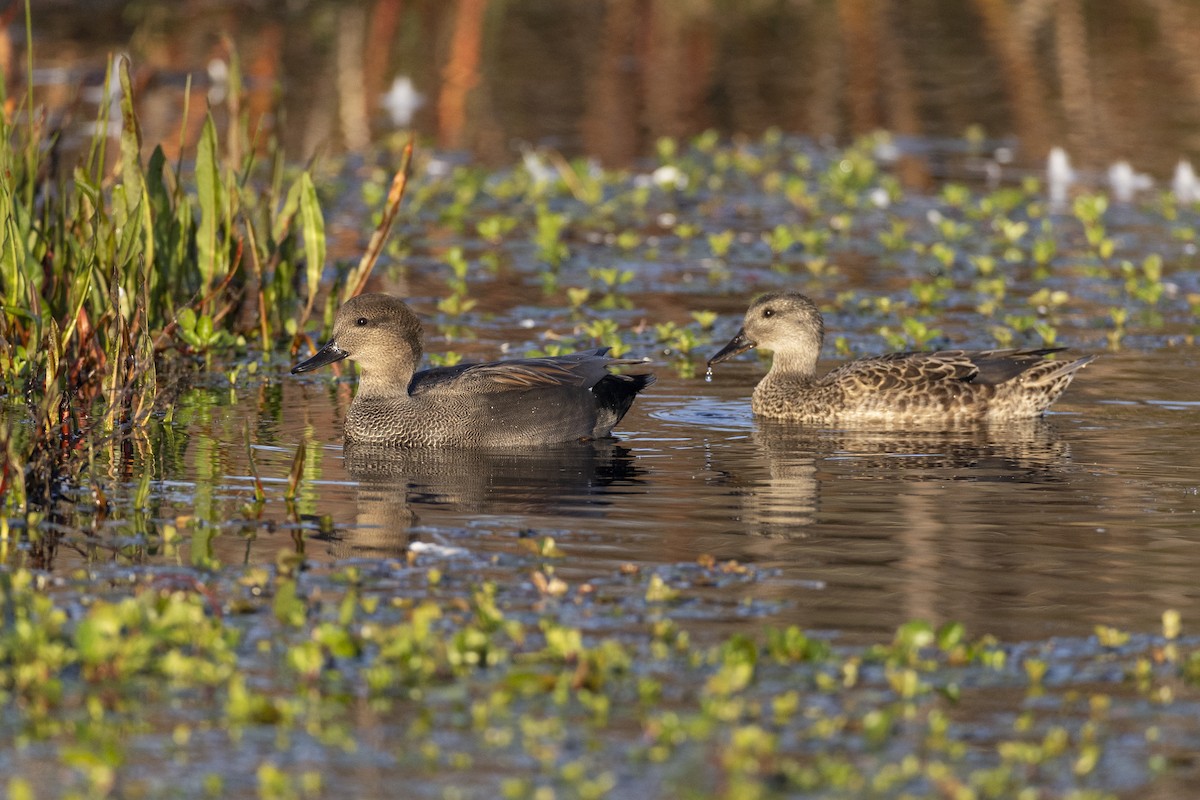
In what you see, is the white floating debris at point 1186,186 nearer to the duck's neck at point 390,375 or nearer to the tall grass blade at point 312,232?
the tall grass blade at point 312,232

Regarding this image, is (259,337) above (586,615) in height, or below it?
above

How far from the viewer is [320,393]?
12094 millimetres

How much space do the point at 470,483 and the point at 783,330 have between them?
3.28 m

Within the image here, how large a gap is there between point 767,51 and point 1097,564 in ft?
73.7

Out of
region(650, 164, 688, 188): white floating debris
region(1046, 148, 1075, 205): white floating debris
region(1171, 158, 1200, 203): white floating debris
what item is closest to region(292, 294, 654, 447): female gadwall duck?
region(650, 164, 688, 188): white floating debris

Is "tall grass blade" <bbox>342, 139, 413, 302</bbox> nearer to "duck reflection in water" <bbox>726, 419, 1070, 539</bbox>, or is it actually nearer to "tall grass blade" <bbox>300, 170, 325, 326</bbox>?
"tall grass blade" <bbox>300, 170, 325, 326</bbox>

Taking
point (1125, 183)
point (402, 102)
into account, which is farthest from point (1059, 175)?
point (402, 102)

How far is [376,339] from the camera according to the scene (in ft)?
35.8

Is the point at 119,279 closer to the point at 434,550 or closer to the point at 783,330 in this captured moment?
the point at 434,550

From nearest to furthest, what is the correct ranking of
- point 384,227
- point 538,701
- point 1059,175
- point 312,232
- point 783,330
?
point 538,701 → point 384,227 → point 312,232 → point 783,330 → point 1059,175

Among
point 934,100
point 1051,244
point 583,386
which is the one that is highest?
point 934,100

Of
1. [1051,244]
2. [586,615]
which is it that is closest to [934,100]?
[1051,244]

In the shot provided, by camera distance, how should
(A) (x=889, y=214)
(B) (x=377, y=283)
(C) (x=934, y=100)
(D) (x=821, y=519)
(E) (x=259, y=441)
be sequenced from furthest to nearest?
(C) (x=934, y=100) → (A) (x=889, y=214) → (B) (x=377, y=283) → (E) (x=259, y=441) → (D) (x=821, y=519)

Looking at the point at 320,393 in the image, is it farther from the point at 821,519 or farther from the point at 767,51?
the point at 767,51
